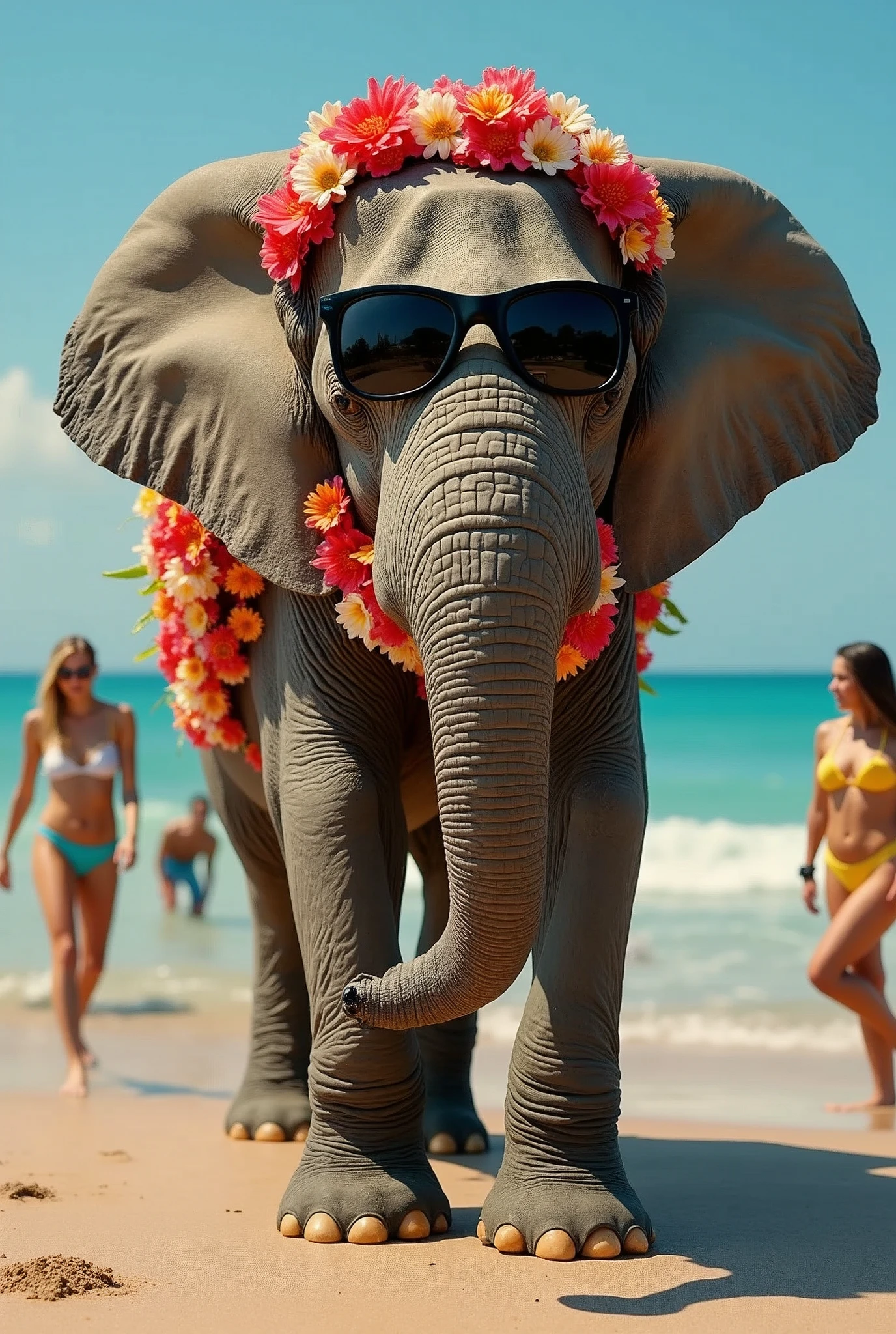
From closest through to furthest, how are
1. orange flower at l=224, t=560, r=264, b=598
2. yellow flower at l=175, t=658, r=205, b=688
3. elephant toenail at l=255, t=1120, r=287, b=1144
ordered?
orange flower at l=224, t=560, r=264, b=598 < yellow flower at l=175, t=658, r=205, b=688 < elephant toenail at l=255, t=1120, r=287, b=1144

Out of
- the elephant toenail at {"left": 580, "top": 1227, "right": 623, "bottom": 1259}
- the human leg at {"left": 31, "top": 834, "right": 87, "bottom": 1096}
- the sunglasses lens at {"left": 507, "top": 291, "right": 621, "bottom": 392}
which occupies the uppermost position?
the sunglasses lens at {"left": 507, "top": 291, "right": 621, "bottom": 392}

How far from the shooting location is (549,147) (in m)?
5.34

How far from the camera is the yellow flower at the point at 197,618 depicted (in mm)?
6449

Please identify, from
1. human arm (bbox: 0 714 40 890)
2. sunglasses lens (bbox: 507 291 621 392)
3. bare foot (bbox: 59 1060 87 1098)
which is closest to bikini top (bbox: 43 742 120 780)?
human arm (bbox: 0 714 40 890)

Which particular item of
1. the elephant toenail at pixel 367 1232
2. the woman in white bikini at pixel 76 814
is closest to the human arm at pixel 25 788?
the woman in white bikini at pixel 76 814

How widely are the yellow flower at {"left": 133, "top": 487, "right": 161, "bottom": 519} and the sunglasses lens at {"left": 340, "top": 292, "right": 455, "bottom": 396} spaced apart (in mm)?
2102

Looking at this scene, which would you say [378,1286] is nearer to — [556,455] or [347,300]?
[556,455]

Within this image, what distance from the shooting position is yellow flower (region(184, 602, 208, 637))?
21.2 feet

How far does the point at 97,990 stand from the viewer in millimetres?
13453

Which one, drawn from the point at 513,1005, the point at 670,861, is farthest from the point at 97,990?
the point at 670,861

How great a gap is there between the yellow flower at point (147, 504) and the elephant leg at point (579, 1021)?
2.27 m

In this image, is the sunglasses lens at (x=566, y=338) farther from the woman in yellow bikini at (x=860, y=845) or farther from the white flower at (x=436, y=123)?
the woman in yellow bikini at (x=860, y=845)

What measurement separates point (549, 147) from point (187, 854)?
14.9 metres

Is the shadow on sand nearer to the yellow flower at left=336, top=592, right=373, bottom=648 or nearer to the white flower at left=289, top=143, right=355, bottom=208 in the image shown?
the yellow flower at left=336, top=592, right=373, bottom=648
